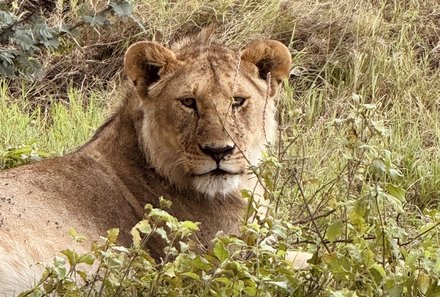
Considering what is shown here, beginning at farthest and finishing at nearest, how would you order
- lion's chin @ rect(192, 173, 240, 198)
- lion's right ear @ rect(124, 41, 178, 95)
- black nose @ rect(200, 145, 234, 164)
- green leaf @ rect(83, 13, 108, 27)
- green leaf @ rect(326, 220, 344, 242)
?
green leaf @ rect(83, 13, 108, 27) < lion's right ear @ rect(124, 41, 178, 95) < lion's chin @ rect(192, 173, 240, 198) < black nose @ rect(200, 145, 234, 164) < green leaf @ rect(326, 220, 344, 242)

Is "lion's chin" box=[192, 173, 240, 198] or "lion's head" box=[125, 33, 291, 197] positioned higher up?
"lion's head" box=[125, 33, 291, 197]

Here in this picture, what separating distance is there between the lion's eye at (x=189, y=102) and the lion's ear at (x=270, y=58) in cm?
29

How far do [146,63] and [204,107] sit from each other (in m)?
0.34

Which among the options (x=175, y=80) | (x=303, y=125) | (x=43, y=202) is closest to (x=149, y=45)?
(x=175, y=80)

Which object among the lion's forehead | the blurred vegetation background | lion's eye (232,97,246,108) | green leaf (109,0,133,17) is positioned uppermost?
green leaf (109,0,133,17)

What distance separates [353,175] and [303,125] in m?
2.53

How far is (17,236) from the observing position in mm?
4176

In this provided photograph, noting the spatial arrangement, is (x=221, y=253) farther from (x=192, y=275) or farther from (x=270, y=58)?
(x=270, y=58)

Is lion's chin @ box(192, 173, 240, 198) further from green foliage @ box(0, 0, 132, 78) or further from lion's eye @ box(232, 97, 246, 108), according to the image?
green foliage @ box(0, 0, 132, 78)

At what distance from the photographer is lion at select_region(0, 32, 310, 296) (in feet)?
15.0

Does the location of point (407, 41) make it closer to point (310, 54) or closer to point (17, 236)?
point (310, 54)

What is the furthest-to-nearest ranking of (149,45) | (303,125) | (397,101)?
(397,101) < (303,125) < (149,45)

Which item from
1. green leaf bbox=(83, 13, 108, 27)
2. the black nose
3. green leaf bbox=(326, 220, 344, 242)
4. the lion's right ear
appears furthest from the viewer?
green leaf bbox=(83, 13, 108, 27)

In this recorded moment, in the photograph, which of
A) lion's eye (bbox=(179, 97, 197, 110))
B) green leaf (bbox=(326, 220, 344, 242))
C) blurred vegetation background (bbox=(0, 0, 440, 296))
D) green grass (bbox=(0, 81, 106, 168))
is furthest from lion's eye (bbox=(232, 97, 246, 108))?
green grass (bbox=(0, 81, 106, 168))
